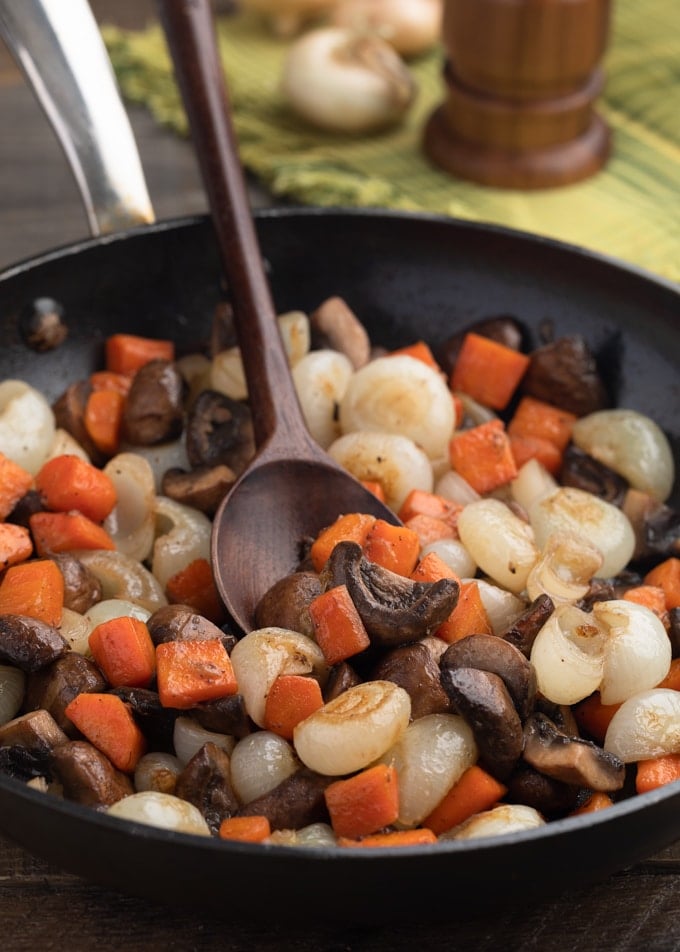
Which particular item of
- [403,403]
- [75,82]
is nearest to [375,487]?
[403,403]

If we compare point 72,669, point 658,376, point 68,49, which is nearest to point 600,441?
point 658,376

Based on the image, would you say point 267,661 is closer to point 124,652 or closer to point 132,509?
point 124,652

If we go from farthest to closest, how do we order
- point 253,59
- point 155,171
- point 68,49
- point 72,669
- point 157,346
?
point 253,59, point 155,171, point 157,346, point 68,49, point 72,669

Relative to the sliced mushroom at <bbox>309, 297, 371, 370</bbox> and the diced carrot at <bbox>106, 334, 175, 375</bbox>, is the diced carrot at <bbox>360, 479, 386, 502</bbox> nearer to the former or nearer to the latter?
the sliced mushroom at <bbox>309, 297, 371, 370</bbox>

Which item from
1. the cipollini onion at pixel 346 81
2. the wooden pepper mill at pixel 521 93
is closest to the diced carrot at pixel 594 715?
the wooden pepper mill at pixel 521 93

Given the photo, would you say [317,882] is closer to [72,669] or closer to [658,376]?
[72,669]

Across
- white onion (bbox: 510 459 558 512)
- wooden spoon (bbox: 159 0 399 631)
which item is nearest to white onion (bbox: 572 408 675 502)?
white onion (bbox: 510 459 558 512)
